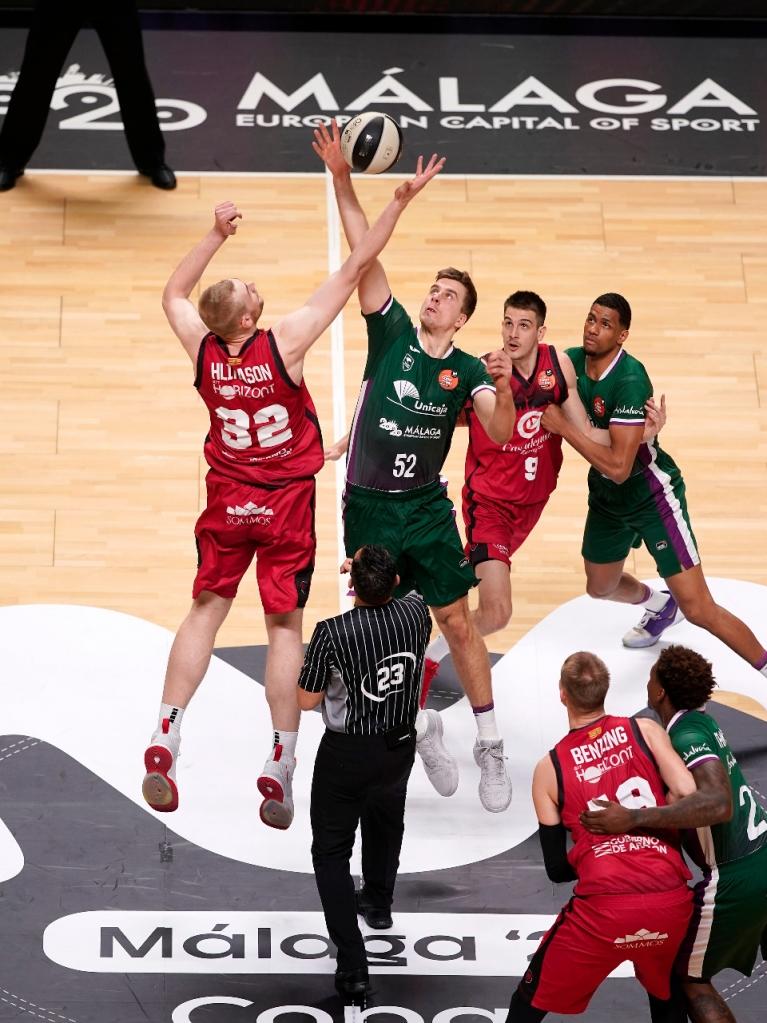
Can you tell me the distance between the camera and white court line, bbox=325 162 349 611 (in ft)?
31.1

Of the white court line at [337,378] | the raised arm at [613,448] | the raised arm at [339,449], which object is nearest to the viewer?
the raised arm at [613,448]

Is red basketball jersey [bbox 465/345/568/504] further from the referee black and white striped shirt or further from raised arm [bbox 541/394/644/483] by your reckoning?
the referee black and white striped shirt

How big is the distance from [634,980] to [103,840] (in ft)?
8.42

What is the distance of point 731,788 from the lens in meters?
6.09

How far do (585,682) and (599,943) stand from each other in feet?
3.22

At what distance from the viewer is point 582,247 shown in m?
11.4

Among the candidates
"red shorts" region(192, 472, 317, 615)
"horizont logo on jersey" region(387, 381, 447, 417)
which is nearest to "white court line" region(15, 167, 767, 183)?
"horizont logo on jersey" region(387, 381, 447, 417)

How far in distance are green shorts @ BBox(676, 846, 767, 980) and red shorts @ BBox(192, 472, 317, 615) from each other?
2262 mm

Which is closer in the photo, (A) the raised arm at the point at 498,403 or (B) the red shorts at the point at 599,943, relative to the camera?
(B) the red shorts at the point at 599,943

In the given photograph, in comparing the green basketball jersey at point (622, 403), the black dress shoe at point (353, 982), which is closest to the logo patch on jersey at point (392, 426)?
the green basketball jersey at point (622, 403)

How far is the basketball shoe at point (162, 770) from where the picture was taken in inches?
265

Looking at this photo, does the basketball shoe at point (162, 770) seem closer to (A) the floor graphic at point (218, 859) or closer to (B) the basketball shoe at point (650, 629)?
(A) the floor graphic at point (218, 859)

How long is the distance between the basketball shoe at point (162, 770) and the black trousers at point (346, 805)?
25.5 inches

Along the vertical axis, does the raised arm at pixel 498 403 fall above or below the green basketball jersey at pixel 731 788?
above
